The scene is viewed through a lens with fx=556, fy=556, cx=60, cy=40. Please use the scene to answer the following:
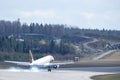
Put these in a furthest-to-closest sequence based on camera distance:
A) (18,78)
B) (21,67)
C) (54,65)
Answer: (21,67) → (54,65) → (18,78)

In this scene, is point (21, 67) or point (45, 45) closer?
point (21, 67)

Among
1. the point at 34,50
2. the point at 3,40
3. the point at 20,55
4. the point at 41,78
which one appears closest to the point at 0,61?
the point at 20,55

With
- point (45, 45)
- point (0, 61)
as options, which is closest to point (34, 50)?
point (45, 45)

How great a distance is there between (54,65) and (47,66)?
157 cm

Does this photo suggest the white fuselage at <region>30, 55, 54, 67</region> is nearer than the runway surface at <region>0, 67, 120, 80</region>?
No

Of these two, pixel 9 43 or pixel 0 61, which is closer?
pixel 0 61

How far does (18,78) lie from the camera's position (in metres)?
86.2

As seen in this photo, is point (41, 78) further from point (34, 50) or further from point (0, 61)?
point (34, 50)

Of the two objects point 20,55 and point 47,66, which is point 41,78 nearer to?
point 47,66

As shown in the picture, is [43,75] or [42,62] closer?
[43,75]

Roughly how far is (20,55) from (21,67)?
2729 cm

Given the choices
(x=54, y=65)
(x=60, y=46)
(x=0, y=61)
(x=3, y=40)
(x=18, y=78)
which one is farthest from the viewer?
(x=60, y=46)

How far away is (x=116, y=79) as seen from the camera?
87812mm

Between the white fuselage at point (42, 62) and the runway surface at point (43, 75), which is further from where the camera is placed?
the white fuselage at point (42, 62)
